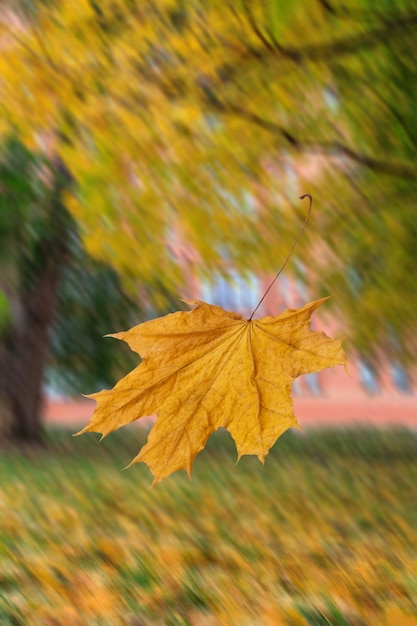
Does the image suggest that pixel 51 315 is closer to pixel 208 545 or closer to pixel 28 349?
pixel 28 349

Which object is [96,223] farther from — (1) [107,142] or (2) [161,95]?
(2) [161,95]

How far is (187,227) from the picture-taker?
368 cm

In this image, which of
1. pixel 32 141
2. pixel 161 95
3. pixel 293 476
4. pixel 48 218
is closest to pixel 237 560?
pixel 161 95

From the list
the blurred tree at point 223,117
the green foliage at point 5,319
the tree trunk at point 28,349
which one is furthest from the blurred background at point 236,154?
the tree trunk at point 28,349

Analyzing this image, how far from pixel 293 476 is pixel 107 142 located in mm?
2998

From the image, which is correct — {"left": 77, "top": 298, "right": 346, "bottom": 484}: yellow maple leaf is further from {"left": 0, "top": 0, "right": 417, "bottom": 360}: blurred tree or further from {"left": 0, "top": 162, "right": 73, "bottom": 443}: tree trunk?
{"left": 0, "top": 162, "right": 73, "bottom": 443}: tree trunk

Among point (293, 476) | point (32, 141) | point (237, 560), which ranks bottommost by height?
point (293, 476)

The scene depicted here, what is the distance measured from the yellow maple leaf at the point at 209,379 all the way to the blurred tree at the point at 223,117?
140 cm

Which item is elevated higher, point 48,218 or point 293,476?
point 48,218

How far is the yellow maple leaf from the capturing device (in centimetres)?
134

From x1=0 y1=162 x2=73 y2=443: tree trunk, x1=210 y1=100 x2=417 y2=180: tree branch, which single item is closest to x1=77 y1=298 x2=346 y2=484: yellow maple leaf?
x1=210 y1=100 x2=417 y2=180: tree branch

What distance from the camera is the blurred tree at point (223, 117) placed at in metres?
3.08

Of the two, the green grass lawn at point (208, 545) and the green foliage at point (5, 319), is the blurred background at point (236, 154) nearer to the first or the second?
the green grass lawn at point (208, 545)

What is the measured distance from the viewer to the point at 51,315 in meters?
7.09
